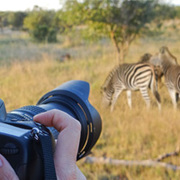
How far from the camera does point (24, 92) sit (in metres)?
5.48

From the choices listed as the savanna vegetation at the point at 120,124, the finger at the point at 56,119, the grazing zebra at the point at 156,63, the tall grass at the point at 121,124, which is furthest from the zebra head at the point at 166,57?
the finger at the point at 56,119

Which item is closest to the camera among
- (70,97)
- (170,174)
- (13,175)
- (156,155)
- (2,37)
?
(13,175)

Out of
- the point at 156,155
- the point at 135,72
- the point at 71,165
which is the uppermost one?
the point at 71,165

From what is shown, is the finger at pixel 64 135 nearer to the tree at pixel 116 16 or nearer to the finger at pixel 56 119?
the finger at pixel 56 119

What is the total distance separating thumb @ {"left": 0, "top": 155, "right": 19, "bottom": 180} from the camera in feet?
1.91

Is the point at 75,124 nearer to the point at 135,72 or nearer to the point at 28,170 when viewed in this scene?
the point at 28,170

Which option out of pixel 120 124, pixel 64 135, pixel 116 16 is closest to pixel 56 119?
pixel 64 135

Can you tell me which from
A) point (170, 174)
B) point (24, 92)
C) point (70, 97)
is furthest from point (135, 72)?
point (70, 97)

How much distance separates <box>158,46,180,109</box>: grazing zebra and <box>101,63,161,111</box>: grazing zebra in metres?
0.26

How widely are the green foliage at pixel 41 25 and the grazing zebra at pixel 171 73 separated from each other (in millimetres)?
11870

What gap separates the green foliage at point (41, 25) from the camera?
17.0m

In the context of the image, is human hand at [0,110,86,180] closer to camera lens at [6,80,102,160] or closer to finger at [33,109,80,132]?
finger at [33,109,80,132]

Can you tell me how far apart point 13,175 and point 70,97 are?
63 cm

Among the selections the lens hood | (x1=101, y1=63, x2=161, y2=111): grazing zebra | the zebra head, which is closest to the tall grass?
(x1=101, y1=63, x2=161, y2=111): grazing zebra
